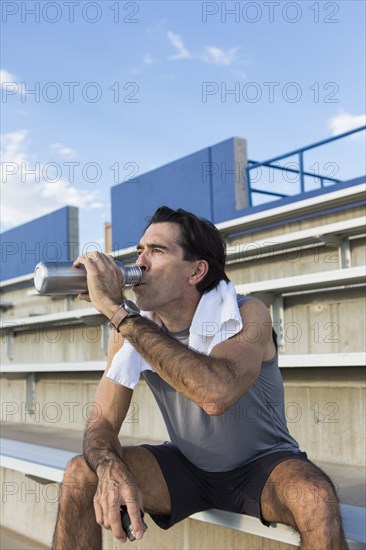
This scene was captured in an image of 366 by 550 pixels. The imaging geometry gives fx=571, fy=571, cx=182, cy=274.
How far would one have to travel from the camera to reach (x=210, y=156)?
4.61 meters

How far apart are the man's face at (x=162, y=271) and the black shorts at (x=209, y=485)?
300 millimetres

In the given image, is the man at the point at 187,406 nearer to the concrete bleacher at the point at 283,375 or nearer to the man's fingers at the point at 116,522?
the man's fingers at the point at 116,522

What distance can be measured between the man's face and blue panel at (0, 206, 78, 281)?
509cm

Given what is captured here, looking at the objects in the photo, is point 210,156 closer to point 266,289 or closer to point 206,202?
point 206,202

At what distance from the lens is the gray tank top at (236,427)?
1049 mm

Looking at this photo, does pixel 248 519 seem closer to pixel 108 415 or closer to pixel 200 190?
pixel 108 415

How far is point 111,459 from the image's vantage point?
1.02 m

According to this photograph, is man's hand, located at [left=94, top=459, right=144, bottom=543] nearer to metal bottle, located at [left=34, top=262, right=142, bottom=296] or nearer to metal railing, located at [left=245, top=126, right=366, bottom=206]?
metal bottle, located at [left=34, top=262, right=142, bottom=296]

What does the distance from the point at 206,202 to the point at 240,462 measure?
144 inches

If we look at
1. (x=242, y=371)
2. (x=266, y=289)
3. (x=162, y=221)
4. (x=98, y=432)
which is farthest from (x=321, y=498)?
(x=266, y=289)

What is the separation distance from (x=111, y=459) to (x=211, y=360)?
26 cm

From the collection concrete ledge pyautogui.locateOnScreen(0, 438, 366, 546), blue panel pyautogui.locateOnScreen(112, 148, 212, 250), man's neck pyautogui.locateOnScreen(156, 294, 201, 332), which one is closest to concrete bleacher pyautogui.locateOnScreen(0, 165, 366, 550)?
concrete ledge pyautogui.locateOnScreen(0, 438, 366, 546)

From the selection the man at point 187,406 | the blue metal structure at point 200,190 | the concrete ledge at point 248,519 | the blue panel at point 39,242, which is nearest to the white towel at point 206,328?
the man at point 187,406

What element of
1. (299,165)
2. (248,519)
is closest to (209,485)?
(248,519)
